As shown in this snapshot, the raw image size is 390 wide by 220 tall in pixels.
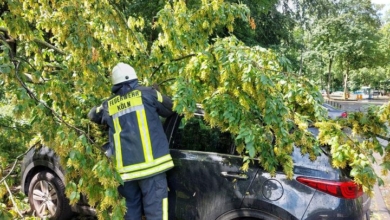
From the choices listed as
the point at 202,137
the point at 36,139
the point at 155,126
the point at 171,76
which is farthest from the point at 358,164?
the point at 36,139

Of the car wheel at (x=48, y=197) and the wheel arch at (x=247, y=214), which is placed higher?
the car wheel at (x=48, y=197)

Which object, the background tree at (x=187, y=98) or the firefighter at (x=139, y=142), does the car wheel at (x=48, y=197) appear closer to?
the background tree at (x=187, y=98)

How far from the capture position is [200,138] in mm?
3391

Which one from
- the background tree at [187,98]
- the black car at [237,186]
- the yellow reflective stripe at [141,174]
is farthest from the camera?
the yellow reflective stripe at [141,174]

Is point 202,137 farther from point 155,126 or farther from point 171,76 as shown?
point 171,76

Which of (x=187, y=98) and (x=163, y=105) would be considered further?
(x=163, y=105)

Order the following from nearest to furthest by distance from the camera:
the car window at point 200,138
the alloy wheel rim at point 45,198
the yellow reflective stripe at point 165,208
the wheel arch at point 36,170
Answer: the yellow reflective stripe at point 165,208
the car window at point 200,138
the wheel arch at point 36,170
the alloy wheel rim at point 45,198

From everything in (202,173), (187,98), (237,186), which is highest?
(187,98)

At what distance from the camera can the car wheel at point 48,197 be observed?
405cm

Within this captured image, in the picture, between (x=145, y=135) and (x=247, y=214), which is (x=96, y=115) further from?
(x=247, y=214)

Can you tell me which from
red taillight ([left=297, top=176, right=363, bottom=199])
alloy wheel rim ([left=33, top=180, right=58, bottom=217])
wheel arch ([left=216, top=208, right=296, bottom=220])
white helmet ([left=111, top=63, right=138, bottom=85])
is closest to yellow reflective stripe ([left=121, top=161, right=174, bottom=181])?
wheel arch ([left=216, top=208, right=296, bottom=220])

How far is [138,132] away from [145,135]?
0.07 m

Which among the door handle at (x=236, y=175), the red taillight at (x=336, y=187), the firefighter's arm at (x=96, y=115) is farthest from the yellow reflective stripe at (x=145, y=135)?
the red taillight at (x=336, y=187)

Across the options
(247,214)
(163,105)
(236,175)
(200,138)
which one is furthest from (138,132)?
(247,214)
